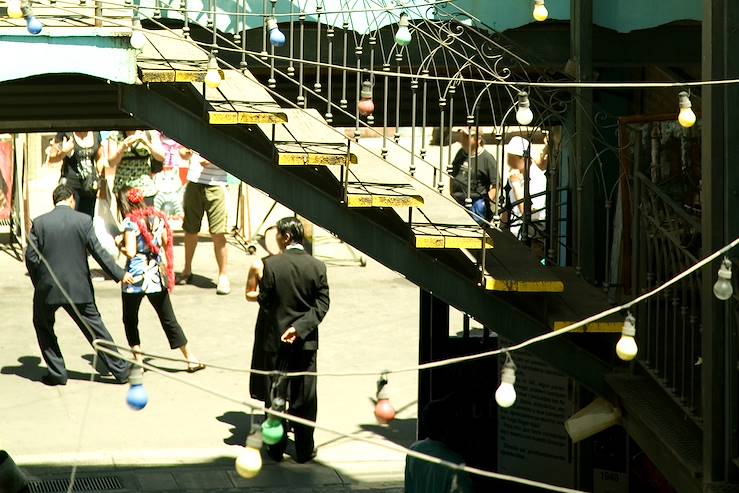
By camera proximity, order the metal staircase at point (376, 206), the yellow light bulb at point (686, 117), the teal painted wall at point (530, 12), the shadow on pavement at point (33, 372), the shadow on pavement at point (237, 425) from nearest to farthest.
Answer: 1. the yellow light bulb at point (686, 117)
2. the metal staircase at point (376, 206)
3. the teal painted wall at point (530, 12)
4. the shadow on pavement at point (237, 425)
5. the shadow on pavement at point (33, 372)

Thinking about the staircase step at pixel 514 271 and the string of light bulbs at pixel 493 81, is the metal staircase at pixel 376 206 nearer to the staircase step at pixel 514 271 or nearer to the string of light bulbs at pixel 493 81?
the staircase step at pixel 514 271

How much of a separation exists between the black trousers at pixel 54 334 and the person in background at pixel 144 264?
26 centimetres

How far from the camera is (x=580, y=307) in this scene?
28.9ft

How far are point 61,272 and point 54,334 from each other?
0.55 metres

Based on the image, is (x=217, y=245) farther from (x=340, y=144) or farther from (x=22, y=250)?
(x=340, y=144)

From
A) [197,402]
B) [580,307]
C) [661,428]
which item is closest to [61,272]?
[197,402]

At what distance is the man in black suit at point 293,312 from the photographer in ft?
35.3

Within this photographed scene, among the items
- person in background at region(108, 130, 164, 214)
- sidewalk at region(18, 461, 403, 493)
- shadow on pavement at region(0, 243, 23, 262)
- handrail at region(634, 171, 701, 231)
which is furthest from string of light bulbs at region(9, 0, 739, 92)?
shadow on pavement at region(0, 243, 23, 262)

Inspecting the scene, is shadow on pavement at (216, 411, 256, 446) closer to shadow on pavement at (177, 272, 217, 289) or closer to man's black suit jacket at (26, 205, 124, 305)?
man's black suit jacket at (26, 205, 124, 305)

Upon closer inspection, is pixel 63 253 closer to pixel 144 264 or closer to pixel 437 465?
pixel 144 264

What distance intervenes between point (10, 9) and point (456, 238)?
9.00 feet

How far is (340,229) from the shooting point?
338 inches

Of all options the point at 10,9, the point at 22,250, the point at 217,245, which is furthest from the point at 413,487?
the point at 22,250

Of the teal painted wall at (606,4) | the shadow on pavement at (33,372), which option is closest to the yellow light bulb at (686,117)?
the teal painted wall at (606,4)
